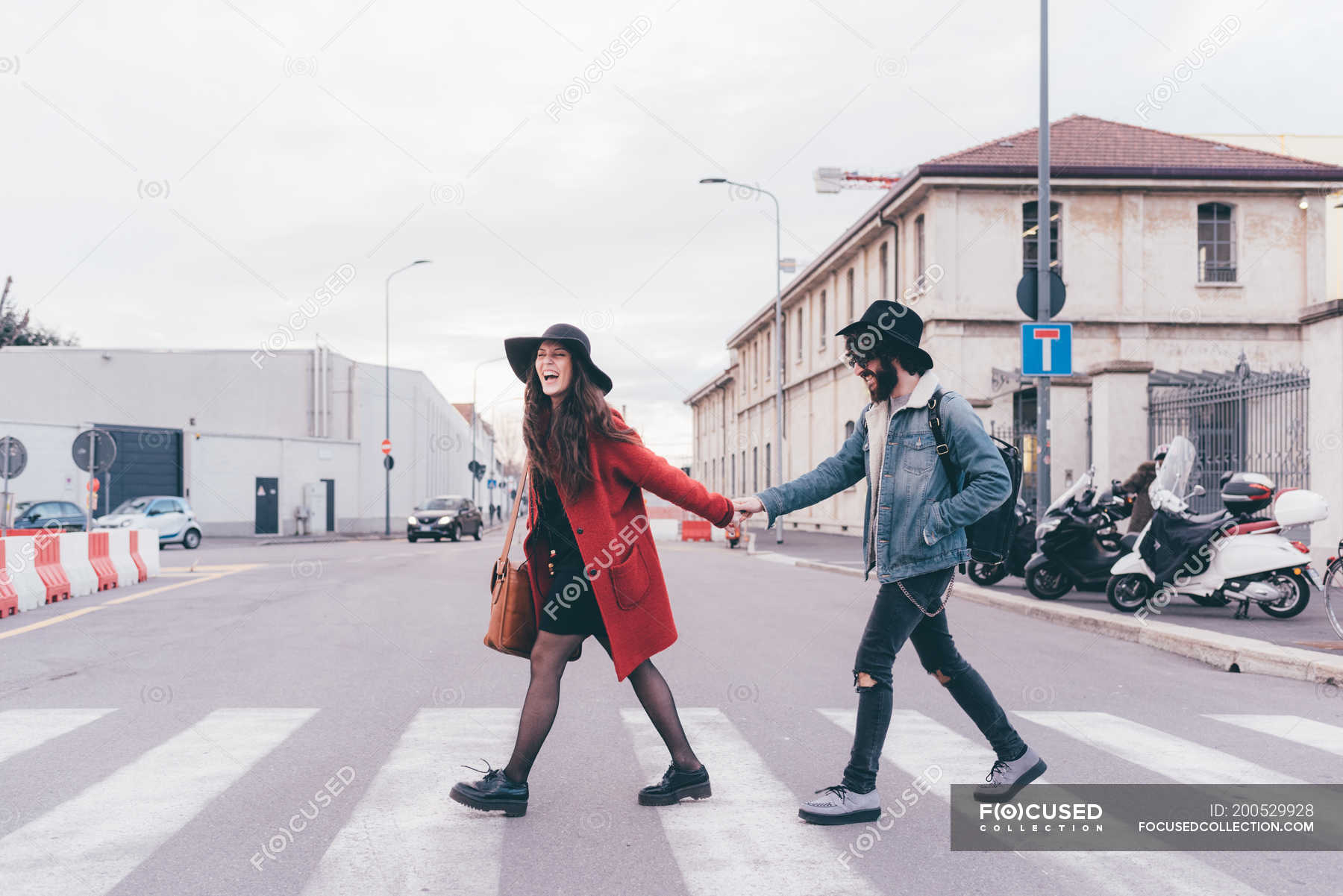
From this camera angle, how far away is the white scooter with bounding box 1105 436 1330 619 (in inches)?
403

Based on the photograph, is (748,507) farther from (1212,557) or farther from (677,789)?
(1212,557)

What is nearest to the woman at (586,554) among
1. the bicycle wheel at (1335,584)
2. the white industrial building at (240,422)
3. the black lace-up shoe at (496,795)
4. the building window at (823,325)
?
the black lace-up shoe at (496,795)

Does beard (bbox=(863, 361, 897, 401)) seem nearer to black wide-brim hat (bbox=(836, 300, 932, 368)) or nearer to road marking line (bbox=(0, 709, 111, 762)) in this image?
Answer: black wide-brim hat (bbox=(836, 300, 932, 368))

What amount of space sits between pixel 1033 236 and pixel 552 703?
85.6ft

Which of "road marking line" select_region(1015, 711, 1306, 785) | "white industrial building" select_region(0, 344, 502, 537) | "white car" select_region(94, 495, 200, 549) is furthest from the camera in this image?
"white industrial building" select_region(0, 344, 502, 537)

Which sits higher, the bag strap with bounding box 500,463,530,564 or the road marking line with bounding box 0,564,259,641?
the bag strap with bounding box 500,463,530,564

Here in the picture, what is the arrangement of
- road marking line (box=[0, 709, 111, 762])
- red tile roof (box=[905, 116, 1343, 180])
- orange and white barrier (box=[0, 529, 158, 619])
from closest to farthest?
road marking line (box=[0, 709, 111, 762]) < orange and white barrier (box=[0, 529, 158, 619]) < red tile roof (box=[905, 116, 1343, 180])

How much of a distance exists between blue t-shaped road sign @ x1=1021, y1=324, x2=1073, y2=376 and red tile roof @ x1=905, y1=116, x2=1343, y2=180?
1360 cm

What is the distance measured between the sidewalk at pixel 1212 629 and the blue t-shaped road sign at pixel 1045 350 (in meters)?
2.74

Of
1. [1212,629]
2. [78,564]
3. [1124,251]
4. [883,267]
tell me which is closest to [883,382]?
[1212,629]

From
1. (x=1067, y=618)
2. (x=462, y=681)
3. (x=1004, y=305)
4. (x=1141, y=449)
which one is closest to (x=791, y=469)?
(x=1004, y=305)

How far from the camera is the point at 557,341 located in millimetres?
4281

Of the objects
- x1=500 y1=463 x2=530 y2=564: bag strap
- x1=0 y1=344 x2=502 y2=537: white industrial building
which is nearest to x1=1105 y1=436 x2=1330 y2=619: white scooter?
x1=500 y1=463 x2=530 y2=564: bag strap

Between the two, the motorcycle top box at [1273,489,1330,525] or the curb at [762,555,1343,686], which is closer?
the curb at [762,555,1343,686]
